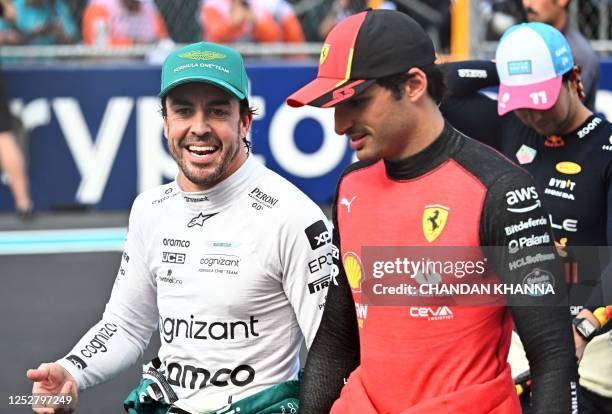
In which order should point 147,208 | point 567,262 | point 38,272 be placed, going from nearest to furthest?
1. point 147,208
2. point 567,262
3. point 38,272

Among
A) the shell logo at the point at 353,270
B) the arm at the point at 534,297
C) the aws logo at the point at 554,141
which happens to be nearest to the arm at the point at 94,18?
the aws logo at the point at 554,141

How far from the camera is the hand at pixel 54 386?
363cm

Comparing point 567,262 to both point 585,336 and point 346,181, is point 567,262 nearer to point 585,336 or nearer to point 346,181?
point 585,336

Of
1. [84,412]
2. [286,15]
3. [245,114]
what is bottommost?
[84,412]

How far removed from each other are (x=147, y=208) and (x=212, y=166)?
35cm

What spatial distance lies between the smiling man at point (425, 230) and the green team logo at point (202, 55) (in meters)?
0.70

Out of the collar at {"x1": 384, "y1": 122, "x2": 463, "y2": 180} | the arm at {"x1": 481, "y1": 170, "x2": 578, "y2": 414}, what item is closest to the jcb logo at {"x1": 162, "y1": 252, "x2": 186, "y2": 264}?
the collar at {"x1": 384, "y1": 122, "x2": 463, "y2": 180}

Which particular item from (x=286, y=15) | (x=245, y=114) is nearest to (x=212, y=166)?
(x=245, y=114)

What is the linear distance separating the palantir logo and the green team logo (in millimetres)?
601

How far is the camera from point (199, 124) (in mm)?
3762

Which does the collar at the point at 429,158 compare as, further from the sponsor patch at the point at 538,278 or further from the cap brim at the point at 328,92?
the sponsor patch at the point at 538,278

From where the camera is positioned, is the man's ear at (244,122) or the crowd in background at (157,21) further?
the crowd in background at (157,21)

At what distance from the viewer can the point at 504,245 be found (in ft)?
9.52

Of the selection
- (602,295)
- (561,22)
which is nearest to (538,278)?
(602,295)
